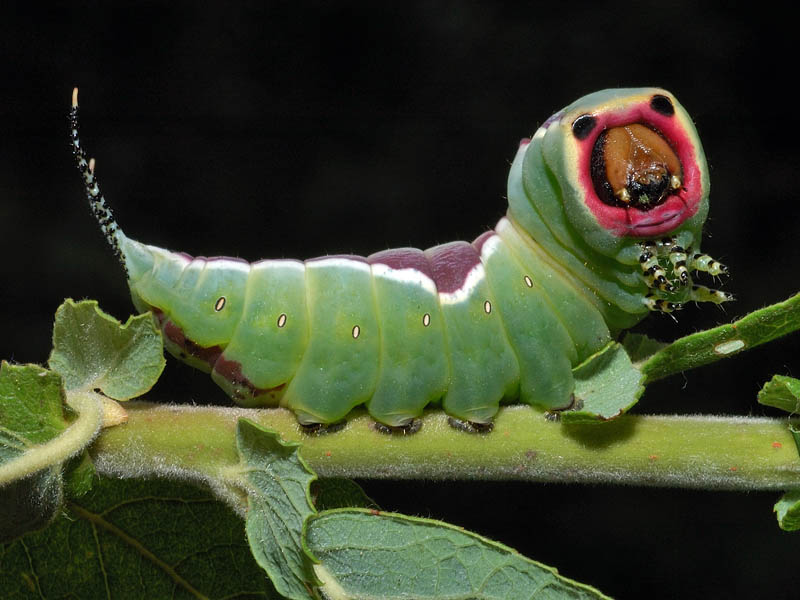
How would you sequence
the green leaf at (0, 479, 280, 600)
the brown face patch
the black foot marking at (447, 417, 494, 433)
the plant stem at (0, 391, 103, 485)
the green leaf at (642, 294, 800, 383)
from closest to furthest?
the plant stem at (0, 391, 103, 485) → the green leaf at (642, 294, 800, 383) → the brown face patch → the black foot marking at (447, 417, 494, 433) → the green leaf at (0, 479, 280, 600)

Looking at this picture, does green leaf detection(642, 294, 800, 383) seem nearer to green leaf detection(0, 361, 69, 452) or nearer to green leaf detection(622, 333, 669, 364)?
green leaf detection(622, 333, 669, 364)

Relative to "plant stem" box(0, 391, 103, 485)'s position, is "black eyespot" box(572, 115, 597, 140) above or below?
above

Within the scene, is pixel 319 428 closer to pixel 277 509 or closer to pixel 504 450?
pixel 277 509

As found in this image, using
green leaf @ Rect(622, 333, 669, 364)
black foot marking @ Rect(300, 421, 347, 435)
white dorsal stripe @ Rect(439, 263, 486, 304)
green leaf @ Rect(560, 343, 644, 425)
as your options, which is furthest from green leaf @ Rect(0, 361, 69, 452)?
green leaf @ Rect(622, 333, 669, 364)

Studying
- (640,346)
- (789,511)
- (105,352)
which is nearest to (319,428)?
(105,352)

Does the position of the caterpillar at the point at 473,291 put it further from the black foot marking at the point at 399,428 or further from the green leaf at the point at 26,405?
the green leaf at the point at 26,405

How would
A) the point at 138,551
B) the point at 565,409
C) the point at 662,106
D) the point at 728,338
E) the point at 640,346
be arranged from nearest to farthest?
the point at 728,338 → the point at 662,106 → the point at 565,409 → the point at 640,346 → the point at 138,551

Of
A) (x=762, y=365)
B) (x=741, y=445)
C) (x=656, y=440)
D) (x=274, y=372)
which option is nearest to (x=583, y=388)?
(x=656, y=440)
